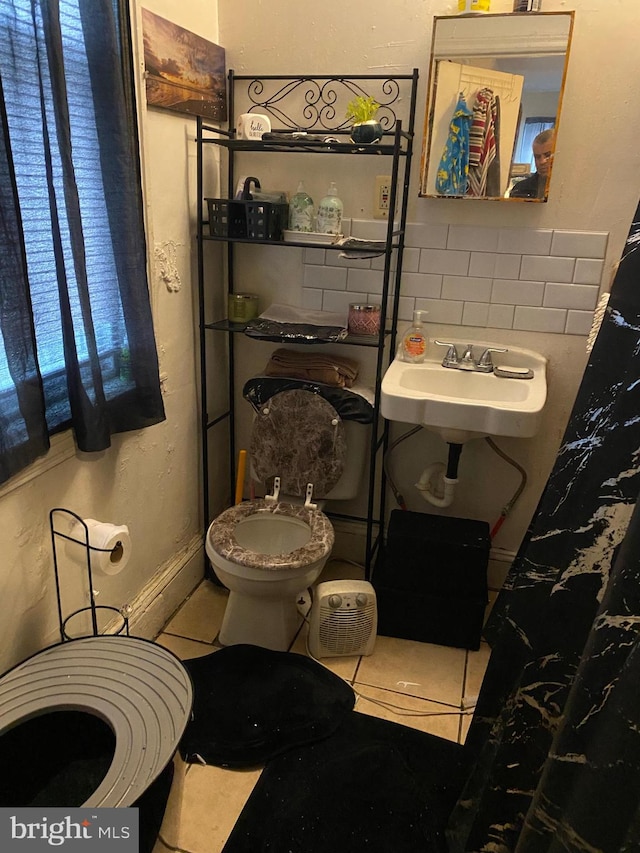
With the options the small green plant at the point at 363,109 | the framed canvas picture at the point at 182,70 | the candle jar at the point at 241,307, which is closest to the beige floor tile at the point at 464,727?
the candle jar at the point at 241,307

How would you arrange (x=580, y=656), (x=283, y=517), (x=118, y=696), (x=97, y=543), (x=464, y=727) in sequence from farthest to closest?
(x=283, y=517)
(x=464, y=727)
(x=97, y=543)
(x=118, y=696)
(x=580, y=656)

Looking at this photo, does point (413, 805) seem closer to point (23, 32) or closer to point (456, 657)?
point (456, 657)

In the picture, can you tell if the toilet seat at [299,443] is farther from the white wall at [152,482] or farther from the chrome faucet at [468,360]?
the chrome faucet at [468,360]

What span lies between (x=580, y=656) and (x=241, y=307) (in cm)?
162

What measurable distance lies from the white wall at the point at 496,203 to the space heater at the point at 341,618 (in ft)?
2.03

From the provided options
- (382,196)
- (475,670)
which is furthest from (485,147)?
(475,670)

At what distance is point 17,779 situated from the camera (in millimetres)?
1395

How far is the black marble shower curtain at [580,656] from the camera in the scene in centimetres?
88

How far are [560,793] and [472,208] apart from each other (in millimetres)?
1672

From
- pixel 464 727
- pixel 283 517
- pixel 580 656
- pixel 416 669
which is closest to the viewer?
pixel 580 656

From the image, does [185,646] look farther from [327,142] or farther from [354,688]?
[327,142]

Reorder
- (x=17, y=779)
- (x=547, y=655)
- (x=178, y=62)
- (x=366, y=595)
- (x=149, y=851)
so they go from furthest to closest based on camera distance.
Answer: (x=366, y=595)
(x=178, y=62)
(x=17, y=779)
(x=149, y=851)
(x=547, y=655)

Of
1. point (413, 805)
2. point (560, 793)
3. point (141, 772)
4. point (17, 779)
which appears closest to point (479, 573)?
point (413, 805)

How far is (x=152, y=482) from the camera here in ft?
6.69
